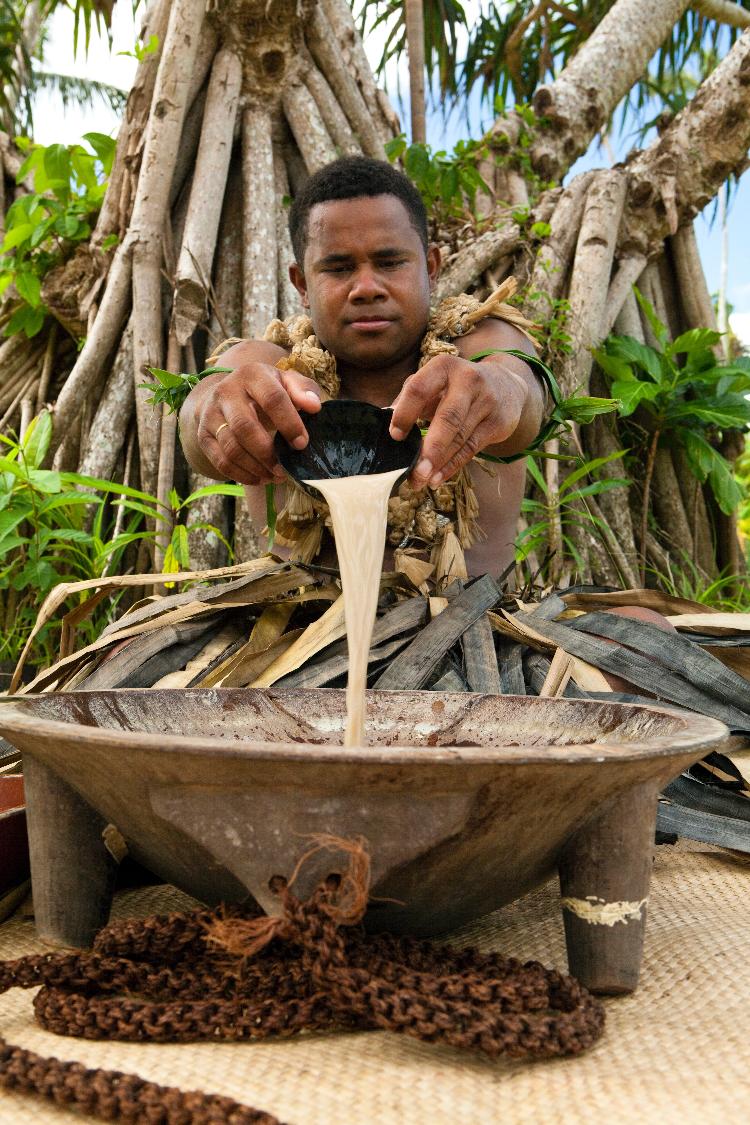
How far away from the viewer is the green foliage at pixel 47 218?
159 inches

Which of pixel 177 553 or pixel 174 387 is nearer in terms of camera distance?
pixel 174 387

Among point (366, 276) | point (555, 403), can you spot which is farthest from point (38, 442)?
point (555, 403)

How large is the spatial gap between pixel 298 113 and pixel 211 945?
367cm

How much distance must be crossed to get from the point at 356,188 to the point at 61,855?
6.03 ft

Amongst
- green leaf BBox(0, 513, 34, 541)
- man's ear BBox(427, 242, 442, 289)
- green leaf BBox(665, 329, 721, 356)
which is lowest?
green leaf BBox(0, 513, 34, 541)

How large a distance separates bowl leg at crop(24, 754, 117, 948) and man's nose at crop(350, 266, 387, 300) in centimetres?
154

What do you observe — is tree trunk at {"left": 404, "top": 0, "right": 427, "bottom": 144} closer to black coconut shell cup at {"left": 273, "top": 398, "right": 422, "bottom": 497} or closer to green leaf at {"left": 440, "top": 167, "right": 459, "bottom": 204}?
green leaf at {"left": 440, "top": 167, "right": 459, "bottom": 204}

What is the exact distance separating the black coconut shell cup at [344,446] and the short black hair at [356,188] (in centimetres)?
90

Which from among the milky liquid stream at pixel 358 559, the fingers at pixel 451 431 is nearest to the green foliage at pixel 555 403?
the fingers at pixel 451 431

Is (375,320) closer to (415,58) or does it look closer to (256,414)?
(256,414)

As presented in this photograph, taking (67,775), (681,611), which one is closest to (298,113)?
Answer: (681,611)

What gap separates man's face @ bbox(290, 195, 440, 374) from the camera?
2.44 m

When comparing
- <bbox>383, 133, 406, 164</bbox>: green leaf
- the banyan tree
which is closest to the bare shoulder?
the banyan tree

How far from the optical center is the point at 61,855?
122 cm
